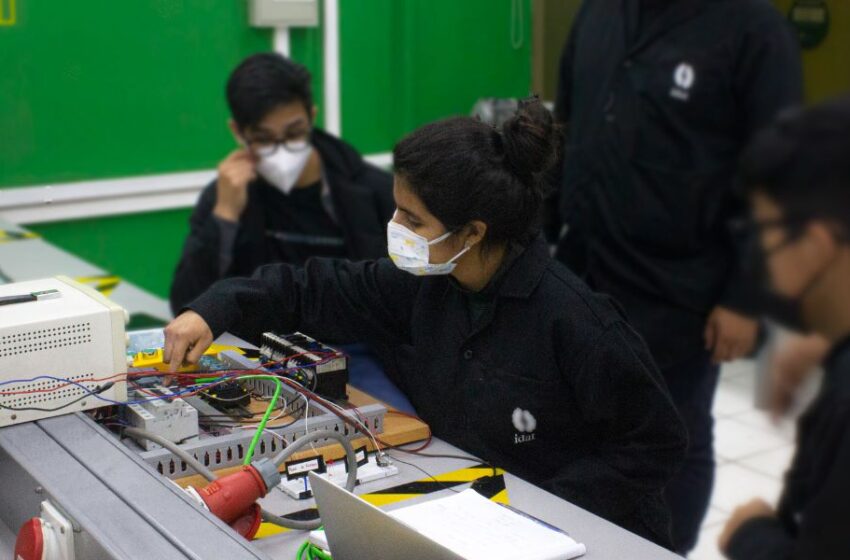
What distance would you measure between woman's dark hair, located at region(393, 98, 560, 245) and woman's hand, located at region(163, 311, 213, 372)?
418 mm

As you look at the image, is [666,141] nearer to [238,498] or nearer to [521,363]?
[521,363]

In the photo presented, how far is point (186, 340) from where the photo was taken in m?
1.77

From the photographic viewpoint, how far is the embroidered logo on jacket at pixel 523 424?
5.70ft

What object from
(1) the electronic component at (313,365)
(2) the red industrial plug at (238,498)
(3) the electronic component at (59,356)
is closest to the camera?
(2) the red industrial plug at (238,498)

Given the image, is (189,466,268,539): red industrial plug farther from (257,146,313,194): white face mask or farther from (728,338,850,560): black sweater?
(257,146,313,194): white face mask

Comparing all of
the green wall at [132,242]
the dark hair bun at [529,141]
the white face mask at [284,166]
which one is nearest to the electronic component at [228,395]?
the dark hair bun at [529,141]

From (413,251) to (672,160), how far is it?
33.3 inches

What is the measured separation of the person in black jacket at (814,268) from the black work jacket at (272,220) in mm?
2049

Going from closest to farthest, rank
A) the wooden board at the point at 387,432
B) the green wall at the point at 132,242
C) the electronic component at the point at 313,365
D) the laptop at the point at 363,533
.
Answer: the laptop at the point at 363,533 → the wooden board at the point at 387,432 → the electronic component at the point at 313,365 → the green wall at the point at 132,242

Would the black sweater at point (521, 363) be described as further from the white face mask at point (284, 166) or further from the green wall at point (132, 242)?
the green wall at point (132, 242)

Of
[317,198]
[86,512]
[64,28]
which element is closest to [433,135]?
[86,512]

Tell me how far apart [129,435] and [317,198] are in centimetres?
128

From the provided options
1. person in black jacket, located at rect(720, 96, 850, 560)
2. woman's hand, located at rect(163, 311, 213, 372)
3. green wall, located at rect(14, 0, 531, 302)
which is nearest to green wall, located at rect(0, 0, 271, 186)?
green wall, located at rect(14, 0, 531, 302)

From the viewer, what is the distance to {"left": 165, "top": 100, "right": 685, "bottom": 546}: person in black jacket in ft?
5.42
